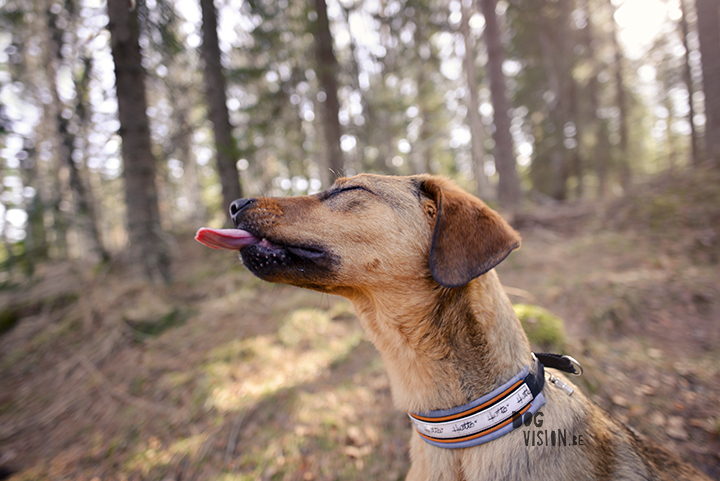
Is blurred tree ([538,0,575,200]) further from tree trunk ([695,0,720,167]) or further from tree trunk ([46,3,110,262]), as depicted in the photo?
tree trunk ([46,3,110,262])

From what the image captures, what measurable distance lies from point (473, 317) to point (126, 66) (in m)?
8.26

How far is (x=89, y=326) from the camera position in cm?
586

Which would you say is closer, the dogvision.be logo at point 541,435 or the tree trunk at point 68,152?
the dogvision.be logo at point 541,435

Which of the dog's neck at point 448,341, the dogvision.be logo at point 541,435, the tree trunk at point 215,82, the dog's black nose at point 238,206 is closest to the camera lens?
the dogvision.be logo at point 541,435

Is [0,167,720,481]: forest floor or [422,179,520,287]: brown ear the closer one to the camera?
[422,179,520,287]: brown ear

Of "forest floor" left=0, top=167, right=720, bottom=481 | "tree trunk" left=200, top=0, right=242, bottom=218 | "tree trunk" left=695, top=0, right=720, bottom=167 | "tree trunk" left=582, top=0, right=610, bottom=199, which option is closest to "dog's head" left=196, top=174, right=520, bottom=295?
"forest floor" left=0, top=167, right=720, bottom=481

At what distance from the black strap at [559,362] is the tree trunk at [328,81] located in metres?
7.70

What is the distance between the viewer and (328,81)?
359 inches

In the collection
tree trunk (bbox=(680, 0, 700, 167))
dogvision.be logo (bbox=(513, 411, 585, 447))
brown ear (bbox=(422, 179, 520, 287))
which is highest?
tree trunk (bbox=(680, 0, 700, 167))

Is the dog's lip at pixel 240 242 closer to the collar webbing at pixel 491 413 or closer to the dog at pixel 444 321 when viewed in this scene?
the dog at pixel 444 321

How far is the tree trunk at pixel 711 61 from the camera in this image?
8328mm

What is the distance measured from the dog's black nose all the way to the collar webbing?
178 centimetres

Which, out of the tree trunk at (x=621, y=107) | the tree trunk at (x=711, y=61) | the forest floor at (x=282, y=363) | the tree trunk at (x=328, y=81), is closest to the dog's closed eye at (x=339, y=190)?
the forest floor at (x=282, y=363)

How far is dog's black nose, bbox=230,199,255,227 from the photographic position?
207 cm
